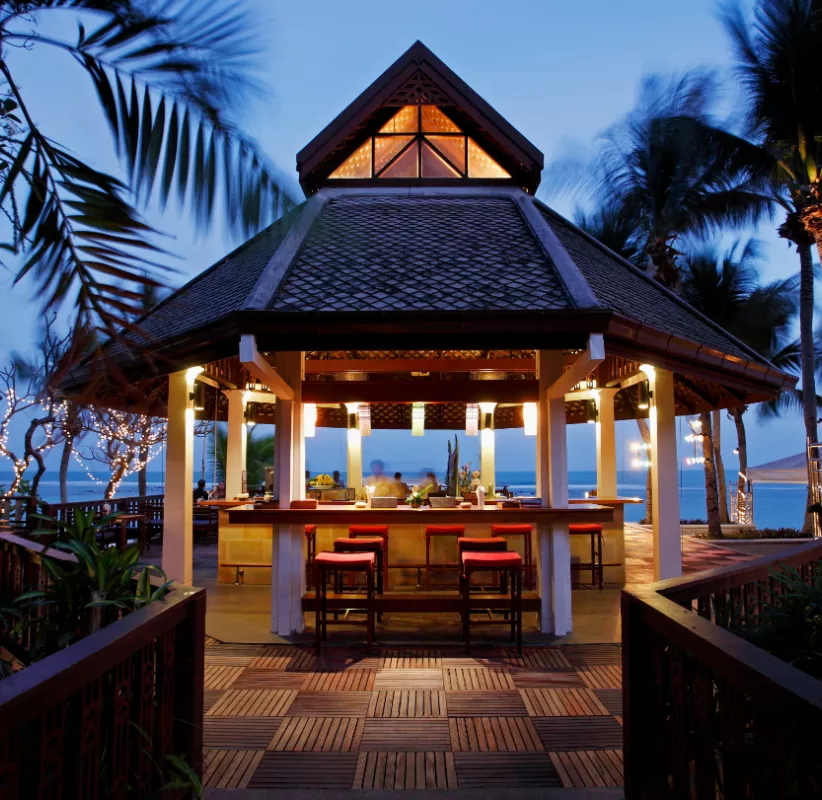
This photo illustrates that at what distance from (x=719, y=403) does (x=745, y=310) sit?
13124 mm

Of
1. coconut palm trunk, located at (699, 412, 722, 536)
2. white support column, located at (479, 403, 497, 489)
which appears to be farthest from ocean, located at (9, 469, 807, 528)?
coconut palm trunk, located at (699, 412, 722, 536)

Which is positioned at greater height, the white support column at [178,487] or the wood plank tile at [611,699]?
the white support column at [178,487]

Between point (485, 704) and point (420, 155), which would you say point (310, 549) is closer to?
point (485, 704)

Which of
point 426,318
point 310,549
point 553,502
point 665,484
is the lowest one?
point 310,549

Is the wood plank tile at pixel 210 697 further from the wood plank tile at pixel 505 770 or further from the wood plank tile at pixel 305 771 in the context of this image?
the wood plank tile at pixel 505 770

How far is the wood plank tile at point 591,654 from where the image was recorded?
5.56 metres

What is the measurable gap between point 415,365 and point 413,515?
116 inches

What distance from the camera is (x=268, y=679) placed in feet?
16.8

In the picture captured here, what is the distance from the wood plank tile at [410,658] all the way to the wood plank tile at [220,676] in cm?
111

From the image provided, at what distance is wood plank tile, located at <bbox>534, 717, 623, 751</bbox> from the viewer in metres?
3.84

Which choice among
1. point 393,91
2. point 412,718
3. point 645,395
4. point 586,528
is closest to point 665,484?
point 645,395

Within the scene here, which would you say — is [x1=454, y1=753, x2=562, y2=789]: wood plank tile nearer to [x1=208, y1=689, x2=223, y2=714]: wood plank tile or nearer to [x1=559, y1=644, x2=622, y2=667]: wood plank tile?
[x1=208, y1=689, x2=223, y2=714]: wood plank tile

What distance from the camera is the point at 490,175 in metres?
→ 9.20

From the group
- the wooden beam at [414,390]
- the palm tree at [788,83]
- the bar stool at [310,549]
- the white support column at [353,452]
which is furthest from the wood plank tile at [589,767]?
the palm tree at [788,83]
